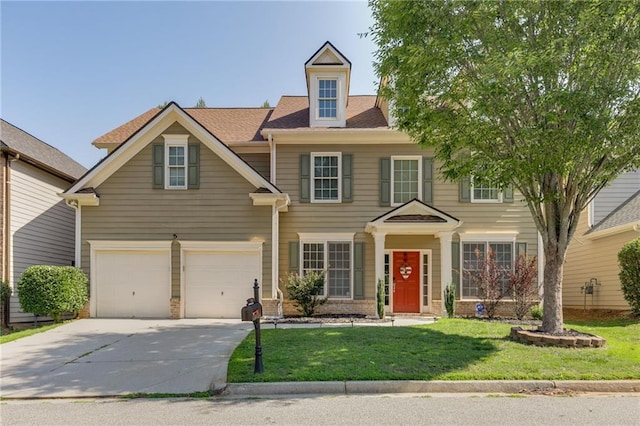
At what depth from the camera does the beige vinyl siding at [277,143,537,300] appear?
Answer: 14375 mm

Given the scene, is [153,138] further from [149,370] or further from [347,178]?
[149,370]

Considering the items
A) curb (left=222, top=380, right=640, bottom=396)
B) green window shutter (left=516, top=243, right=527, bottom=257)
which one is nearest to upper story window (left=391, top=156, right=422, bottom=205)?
green window shutter (left=516, top=243, right=527, bottom=257)

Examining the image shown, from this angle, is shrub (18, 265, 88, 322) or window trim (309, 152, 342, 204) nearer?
shrub (18, 265, 88, 322)

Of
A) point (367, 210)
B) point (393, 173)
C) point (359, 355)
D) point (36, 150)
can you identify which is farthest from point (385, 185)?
point (36, 150)

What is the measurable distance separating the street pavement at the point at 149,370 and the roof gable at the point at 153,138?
15.1 ft

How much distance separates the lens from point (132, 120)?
683 inches

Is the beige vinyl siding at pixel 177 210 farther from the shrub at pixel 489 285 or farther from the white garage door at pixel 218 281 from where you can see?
the shrub at pixel 489 285

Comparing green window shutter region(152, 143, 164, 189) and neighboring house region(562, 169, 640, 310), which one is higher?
green window shutter region(152, 143, 164, 189)

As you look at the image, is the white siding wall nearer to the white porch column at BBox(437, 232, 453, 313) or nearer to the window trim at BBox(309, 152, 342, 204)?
the white porch column at BBox(437, 232, 453, 313)

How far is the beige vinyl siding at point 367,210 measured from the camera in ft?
47.2

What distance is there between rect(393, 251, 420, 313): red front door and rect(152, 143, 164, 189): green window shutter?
8.15 metres

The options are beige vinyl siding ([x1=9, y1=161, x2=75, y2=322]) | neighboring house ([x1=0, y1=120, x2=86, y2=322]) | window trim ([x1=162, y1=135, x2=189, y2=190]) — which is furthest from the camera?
beige vinyl siding ([x1=9, y1=161, x2=75, y2=322])

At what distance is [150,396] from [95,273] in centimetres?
844

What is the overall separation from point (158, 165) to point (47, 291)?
4739mm
